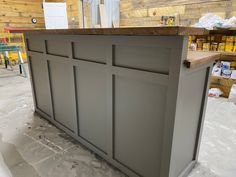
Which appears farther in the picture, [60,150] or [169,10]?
[169,10]

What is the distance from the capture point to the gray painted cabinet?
0.94m

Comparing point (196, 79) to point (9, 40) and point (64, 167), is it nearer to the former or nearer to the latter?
point (64, 167)

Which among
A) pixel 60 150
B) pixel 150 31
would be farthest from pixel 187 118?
pixel 60 150

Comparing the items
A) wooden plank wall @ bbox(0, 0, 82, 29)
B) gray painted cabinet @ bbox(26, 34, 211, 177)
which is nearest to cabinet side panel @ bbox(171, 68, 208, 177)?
gray painted cabinet @ bbox(26, 34, 211, 177)

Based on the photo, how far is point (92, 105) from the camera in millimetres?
1490

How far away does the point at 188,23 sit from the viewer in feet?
11.2

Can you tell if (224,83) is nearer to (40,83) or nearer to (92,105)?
(92,105)

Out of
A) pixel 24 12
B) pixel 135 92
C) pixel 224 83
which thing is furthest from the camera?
pixel 24 12

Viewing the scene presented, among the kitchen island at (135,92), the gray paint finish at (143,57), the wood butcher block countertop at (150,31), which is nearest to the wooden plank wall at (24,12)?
the kitchen island at (135,92)

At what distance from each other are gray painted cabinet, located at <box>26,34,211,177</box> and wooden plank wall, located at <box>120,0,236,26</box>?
93.6 inches

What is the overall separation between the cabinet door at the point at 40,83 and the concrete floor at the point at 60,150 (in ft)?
0.61

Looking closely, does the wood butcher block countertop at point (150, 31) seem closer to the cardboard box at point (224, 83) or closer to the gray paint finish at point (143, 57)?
the gray paint finish at point (143, 57)

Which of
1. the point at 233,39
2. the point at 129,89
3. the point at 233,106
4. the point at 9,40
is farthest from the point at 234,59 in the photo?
the point at 9,40

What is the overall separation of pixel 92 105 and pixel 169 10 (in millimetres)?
3009
